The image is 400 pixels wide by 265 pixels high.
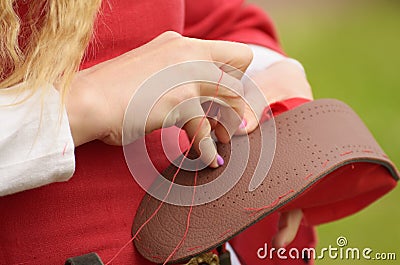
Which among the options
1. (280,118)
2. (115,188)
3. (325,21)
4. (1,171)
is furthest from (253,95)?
(325,21)

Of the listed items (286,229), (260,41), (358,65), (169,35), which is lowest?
(358,65)

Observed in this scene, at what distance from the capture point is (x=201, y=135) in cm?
71

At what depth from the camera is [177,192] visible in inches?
29.3

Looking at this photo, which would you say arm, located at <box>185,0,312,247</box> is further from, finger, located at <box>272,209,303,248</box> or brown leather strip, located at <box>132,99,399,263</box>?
brown leather strip, located at <box>132,99,399,263</box>

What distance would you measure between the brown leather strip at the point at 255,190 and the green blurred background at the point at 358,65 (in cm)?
110

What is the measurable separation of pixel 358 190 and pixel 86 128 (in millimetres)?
353

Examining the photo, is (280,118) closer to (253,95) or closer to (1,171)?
(253,95)

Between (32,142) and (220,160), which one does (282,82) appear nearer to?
(220,160)

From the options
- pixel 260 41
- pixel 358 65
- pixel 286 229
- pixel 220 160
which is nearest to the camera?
pixel 220 160

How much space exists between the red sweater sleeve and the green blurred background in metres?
0.93

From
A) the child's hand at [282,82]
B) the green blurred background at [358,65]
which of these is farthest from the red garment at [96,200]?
the green blurred background at [358,65]

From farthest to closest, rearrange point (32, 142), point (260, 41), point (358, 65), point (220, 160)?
point (358, 65) → point (260, 41) → point (220, 160) → point (32, 142)

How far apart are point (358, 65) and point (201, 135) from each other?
3.22m

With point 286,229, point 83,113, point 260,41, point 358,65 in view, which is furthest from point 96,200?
point 358,65
